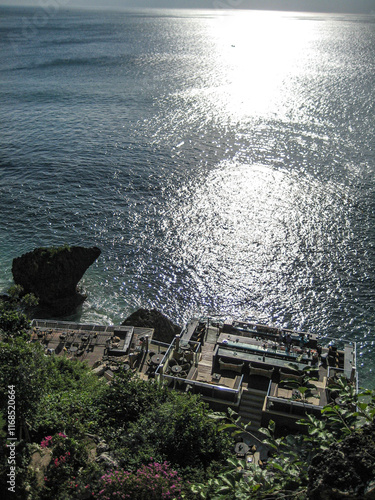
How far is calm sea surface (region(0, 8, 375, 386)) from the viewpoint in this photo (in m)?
59.8

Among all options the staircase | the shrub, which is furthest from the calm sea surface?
the shrub

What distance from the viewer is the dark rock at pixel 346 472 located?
11305mm

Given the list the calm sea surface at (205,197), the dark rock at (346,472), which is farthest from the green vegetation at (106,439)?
the calm sea surface at (205,197)

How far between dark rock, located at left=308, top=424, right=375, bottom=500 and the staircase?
843 inches

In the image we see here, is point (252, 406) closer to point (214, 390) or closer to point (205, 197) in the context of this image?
point (214, 390)

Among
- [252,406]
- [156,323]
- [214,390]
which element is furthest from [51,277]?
[252,406]

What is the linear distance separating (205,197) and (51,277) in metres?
33.8

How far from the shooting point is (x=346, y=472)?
11.7m

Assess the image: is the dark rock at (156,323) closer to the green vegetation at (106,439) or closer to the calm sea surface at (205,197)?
the calm sea surface at (205,197)

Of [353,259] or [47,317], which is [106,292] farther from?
[353,259]

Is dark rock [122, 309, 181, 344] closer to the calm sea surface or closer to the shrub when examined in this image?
the calm sea surface

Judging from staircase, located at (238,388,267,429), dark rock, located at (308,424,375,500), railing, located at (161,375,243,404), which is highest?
dark rock, located at (308,424,375,500)

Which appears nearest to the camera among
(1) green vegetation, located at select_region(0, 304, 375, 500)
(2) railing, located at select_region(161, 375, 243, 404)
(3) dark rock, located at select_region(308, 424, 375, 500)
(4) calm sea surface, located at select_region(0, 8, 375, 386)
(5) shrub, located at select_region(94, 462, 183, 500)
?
(3) dark rock, located at select_region(308, 424, 375, 500)

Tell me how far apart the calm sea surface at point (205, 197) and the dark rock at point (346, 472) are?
39.4 metres
